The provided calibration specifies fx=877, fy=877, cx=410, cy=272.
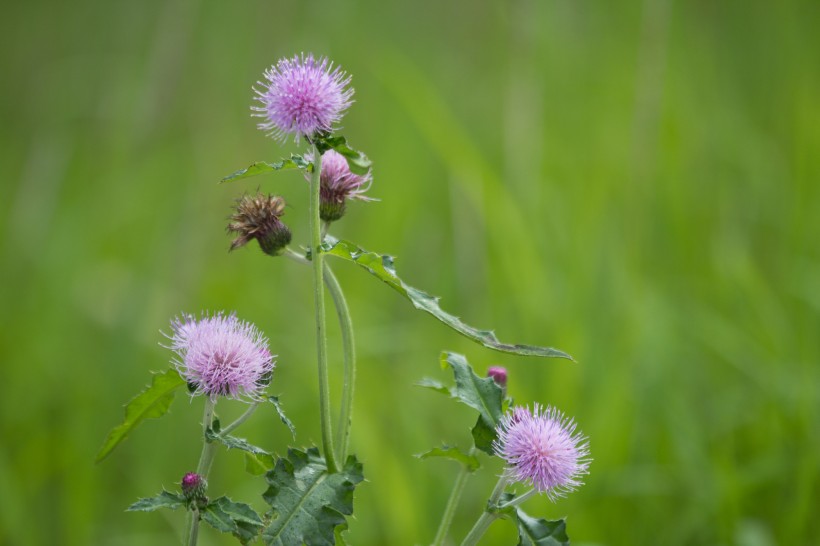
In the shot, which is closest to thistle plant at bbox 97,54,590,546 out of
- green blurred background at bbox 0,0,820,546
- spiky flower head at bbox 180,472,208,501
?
spiky flower head at bbox 180,472,208,501

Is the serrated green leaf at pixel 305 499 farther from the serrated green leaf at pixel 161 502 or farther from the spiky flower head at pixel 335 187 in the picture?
the spiky flower head at pixel 335 187

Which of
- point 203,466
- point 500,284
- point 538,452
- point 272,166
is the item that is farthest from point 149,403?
point 500,284

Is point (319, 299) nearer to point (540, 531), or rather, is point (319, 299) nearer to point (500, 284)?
point (540, 531)

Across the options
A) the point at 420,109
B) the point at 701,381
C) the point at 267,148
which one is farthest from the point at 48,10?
the point at 701,381

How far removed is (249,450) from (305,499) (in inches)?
3.1

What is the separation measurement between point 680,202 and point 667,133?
0.38 meters

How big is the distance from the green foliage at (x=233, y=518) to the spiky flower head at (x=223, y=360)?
0.12 m

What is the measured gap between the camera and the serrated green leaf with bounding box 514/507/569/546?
933 mm

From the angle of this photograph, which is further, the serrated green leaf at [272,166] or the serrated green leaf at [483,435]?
the serrated green leaf at [483,435]

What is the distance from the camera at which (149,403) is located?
1.02 metres

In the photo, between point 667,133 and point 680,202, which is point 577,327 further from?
point 667,133

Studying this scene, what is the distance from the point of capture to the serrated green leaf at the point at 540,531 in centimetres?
93

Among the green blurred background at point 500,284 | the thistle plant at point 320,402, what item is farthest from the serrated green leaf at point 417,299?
the green blurred background at point 500,284

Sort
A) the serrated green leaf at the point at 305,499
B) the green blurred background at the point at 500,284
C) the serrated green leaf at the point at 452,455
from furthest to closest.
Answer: the green blurred background at the point at 500,284 → the serrated green leaf at the point at 452,455 → the serrated green leaf at the point at 305,499
